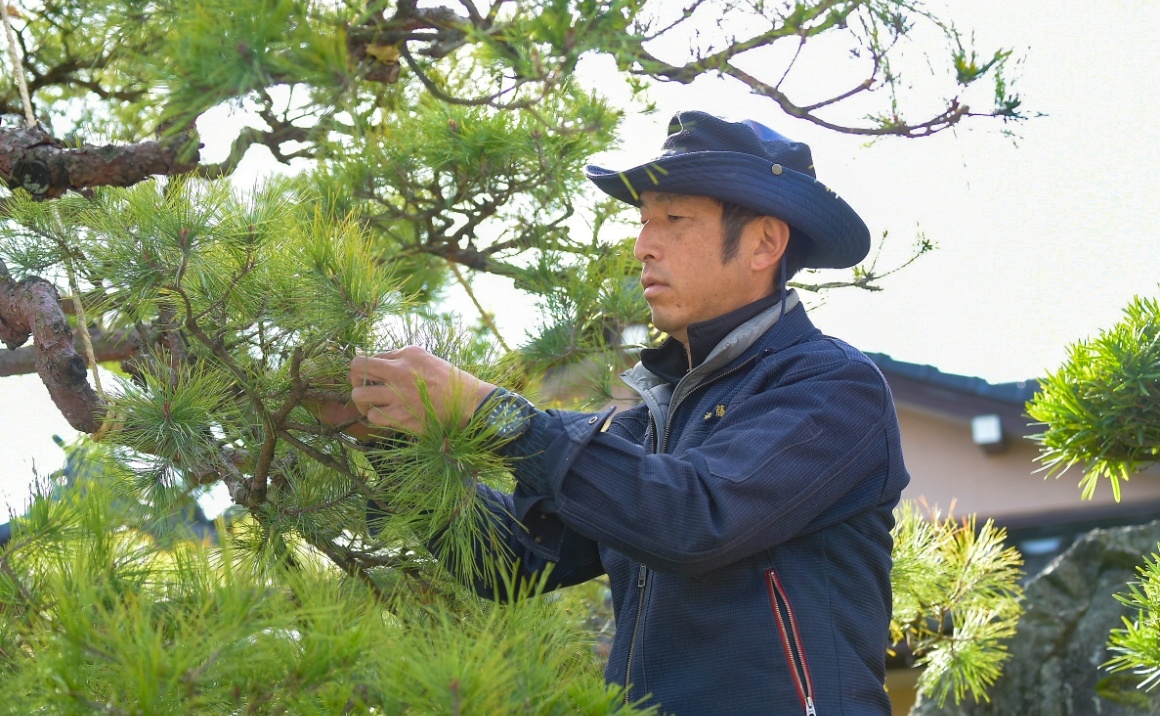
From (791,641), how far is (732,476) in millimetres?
203

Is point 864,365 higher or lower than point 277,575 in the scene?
higher

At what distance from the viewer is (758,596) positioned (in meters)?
1.31

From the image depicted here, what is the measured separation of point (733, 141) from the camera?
1.55 meters

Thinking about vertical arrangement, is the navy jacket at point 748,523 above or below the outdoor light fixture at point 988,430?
below

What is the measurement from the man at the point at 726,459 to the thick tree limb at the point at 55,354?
470 mm

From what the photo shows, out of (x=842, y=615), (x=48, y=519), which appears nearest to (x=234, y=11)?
(x=48, y=519)

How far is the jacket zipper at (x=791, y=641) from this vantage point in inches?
49.6

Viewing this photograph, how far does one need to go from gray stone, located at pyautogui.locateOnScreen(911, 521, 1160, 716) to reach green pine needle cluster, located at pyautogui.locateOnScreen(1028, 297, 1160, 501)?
108 cm

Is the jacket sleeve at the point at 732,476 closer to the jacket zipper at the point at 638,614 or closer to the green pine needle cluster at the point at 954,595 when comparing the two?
the jacket zipper at the point at 638,614

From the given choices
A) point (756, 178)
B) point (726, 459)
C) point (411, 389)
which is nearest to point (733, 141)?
point (756, 178)

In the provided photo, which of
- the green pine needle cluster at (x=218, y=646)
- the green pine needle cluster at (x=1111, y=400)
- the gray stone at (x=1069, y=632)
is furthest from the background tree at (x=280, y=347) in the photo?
the gray stone at (x=1069, y=632)

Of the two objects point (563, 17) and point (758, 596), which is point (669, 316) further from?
point (563, 17)

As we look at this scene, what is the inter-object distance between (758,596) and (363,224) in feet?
3.79

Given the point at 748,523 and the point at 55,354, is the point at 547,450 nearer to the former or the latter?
the point at 748,523
